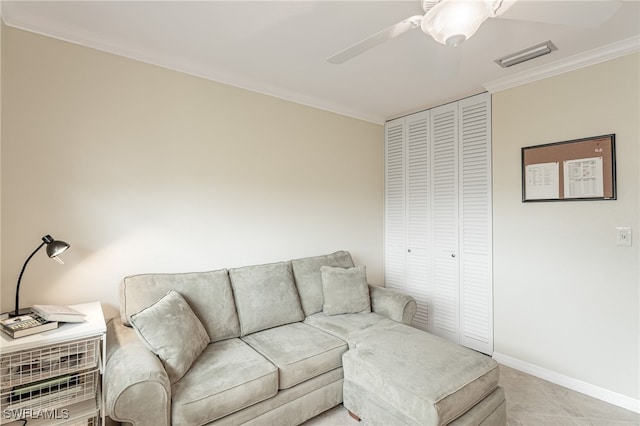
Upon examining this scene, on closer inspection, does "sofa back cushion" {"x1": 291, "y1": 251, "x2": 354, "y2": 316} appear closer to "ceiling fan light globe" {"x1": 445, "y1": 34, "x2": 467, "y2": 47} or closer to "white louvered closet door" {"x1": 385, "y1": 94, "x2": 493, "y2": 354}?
"white louvered closet door" {"x1": 385, "y1": 94, "x2": 493, "y2": 354}

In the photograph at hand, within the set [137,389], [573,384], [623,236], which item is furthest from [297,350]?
[623,236]

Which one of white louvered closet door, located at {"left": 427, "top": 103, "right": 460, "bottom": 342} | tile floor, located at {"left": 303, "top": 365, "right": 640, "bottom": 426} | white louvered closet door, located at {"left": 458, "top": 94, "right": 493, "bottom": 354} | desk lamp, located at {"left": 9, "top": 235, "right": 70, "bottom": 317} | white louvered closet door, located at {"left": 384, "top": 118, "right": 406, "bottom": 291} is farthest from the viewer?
white louvered closet door, located at {"left": 384, "top": 118, "right": 406, "bottom": 291}

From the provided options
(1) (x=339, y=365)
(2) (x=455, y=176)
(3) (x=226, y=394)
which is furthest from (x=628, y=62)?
(3) (x=226, y=394)

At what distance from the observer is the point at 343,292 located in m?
2.78

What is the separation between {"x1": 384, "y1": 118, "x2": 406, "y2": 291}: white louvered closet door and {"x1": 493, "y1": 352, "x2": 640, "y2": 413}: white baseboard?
1.23 meters

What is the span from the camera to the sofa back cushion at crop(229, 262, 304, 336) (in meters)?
2.38

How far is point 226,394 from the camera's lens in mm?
1658

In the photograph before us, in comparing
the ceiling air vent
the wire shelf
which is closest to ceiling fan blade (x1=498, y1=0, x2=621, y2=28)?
the ceiling air vent

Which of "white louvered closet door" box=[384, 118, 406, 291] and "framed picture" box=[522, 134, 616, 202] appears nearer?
"framed picture" box=[522, 134, 616, 202]

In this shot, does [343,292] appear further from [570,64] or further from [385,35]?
[570,64]

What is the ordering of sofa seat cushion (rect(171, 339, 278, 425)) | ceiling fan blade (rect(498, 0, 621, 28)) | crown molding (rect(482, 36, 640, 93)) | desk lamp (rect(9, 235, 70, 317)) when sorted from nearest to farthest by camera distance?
ceiling fan blade (rect(498, 0, 621, 28)) < sofa seat cushion (rect(171, 339, 278, 425)) < desk lamp (rect(9, 235, 70, 317)) < crown molding (rect(482, 36, 640, 93))

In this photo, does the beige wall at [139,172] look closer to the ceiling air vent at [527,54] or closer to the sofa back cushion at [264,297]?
the sofa back cushion at [264,297]

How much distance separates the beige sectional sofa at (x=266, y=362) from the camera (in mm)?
1572

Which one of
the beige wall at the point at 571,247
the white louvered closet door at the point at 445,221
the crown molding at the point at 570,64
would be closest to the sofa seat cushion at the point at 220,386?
the white louvered closet door at the point at 445,221
